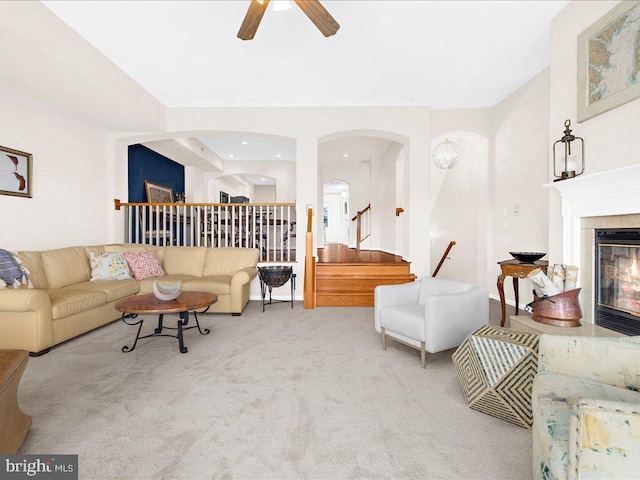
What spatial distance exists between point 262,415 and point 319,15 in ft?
9.45

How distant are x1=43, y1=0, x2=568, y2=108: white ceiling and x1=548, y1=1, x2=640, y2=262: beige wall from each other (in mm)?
267

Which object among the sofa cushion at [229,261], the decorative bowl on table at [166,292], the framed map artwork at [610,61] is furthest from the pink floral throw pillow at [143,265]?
the framed map artwork at [610,61]

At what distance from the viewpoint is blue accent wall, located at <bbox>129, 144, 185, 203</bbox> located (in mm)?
6189

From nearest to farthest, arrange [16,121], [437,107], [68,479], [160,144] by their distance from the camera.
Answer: [68,479], [16,121], [437,107], [160,144]

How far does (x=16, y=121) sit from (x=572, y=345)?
5713 millimetres

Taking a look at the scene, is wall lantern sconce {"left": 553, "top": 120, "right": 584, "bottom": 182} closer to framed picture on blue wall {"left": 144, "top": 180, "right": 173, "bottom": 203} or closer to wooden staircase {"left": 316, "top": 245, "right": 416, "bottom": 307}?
wooden staircase {"left": 316, "top": 245, "right": 416, "bottom": 307}

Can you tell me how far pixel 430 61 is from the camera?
383 cm

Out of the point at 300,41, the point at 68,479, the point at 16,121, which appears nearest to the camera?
the point at 68,479

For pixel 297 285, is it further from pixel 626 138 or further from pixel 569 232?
pixel 626 138

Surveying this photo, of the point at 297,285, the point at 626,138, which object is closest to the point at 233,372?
the point at 297,285

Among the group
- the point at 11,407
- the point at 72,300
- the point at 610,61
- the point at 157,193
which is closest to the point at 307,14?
the point at 610,61

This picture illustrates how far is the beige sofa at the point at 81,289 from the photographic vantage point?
112 inches

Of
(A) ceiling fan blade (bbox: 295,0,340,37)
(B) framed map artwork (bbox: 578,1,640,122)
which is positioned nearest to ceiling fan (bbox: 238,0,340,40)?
(A) ceiling fan blade (bbox: 295,0,340,37)

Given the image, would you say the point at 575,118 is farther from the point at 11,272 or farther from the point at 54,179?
the point at 54,179
